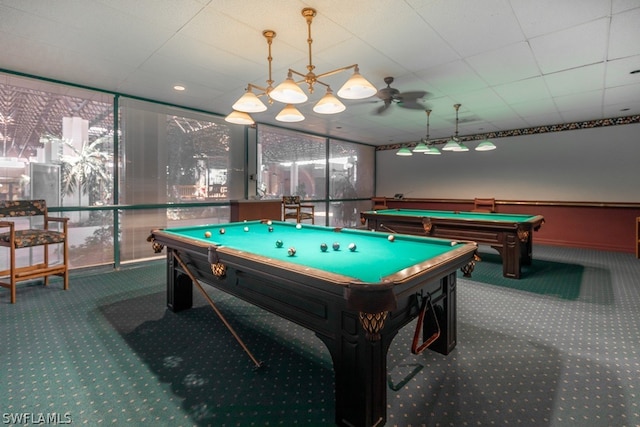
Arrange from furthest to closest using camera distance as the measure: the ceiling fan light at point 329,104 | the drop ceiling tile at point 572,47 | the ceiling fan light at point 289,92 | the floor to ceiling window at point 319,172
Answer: the floor to ceiling window at point 319,172
the drop ceiling tile at point 572,47
the ceiling fan light at point 329,104
the ceiling fan light at point 289,92

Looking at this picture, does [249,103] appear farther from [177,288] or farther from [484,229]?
[484,229]

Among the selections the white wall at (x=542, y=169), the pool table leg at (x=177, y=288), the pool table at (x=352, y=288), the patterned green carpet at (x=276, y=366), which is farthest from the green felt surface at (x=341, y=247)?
the white wall at (x=542, y=169)

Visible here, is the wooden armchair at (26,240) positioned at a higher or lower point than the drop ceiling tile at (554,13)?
lower

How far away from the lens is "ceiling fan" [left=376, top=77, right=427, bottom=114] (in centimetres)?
385

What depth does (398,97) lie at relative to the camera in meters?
3.89

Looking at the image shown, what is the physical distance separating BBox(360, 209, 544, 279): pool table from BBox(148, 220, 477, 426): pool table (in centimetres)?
214

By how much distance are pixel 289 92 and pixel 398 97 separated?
210cm

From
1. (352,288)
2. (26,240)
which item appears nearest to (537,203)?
(352,288)

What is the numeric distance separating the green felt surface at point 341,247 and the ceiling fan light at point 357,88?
1.15 meters

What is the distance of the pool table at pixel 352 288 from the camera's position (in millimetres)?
1396

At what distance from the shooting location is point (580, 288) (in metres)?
3.63

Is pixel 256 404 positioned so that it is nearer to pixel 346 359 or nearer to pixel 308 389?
pixel 308 389

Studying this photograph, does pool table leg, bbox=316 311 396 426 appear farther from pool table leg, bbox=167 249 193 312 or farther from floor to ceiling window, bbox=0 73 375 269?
floor to ceiling window, bbox=0 73 375 269
